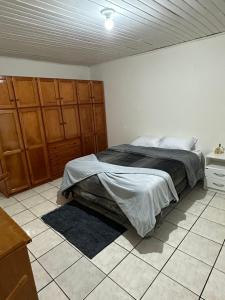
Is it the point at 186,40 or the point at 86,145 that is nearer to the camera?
the point at 186,40

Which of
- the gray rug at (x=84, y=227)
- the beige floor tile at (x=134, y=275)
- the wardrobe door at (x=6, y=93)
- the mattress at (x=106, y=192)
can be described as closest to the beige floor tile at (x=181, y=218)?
the mattress at (x=106, y=192)

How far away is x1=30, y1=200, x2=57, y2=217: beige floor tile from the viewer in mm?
2736

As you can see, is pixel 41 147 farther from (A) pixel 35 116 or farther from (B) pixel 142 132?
(B) pixel 142 132

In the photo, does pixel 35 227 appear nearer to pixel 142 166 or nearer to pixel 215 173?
pixel 142 166

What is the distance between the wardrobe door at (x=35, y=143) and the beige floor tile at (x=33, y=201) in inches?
17.6

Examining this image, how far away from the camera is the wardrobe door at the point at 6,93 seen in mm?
2986

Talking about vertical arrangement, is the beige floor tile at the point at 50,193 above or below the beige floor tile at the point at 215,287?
above

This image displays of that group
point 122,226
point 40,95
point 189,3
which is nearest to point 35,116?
point 40,95

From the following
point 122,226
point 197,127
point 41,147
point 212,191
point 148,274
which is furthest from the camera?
point 41,147

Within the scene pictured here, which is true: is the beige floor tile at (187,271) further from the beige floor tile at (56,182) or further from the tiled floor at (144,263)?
the beige floor tile at (56,182)

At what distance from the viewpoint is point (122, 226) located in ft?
7.75

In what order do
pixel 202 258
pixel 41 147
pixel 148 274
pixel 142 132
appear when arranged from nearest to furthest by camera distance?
pixel 148 274, pixel 202 258, pixel 41 147, pixel 142 132

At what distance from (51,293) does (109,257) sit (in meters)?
0.59

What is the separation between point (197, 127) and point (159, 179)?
5.40ft
